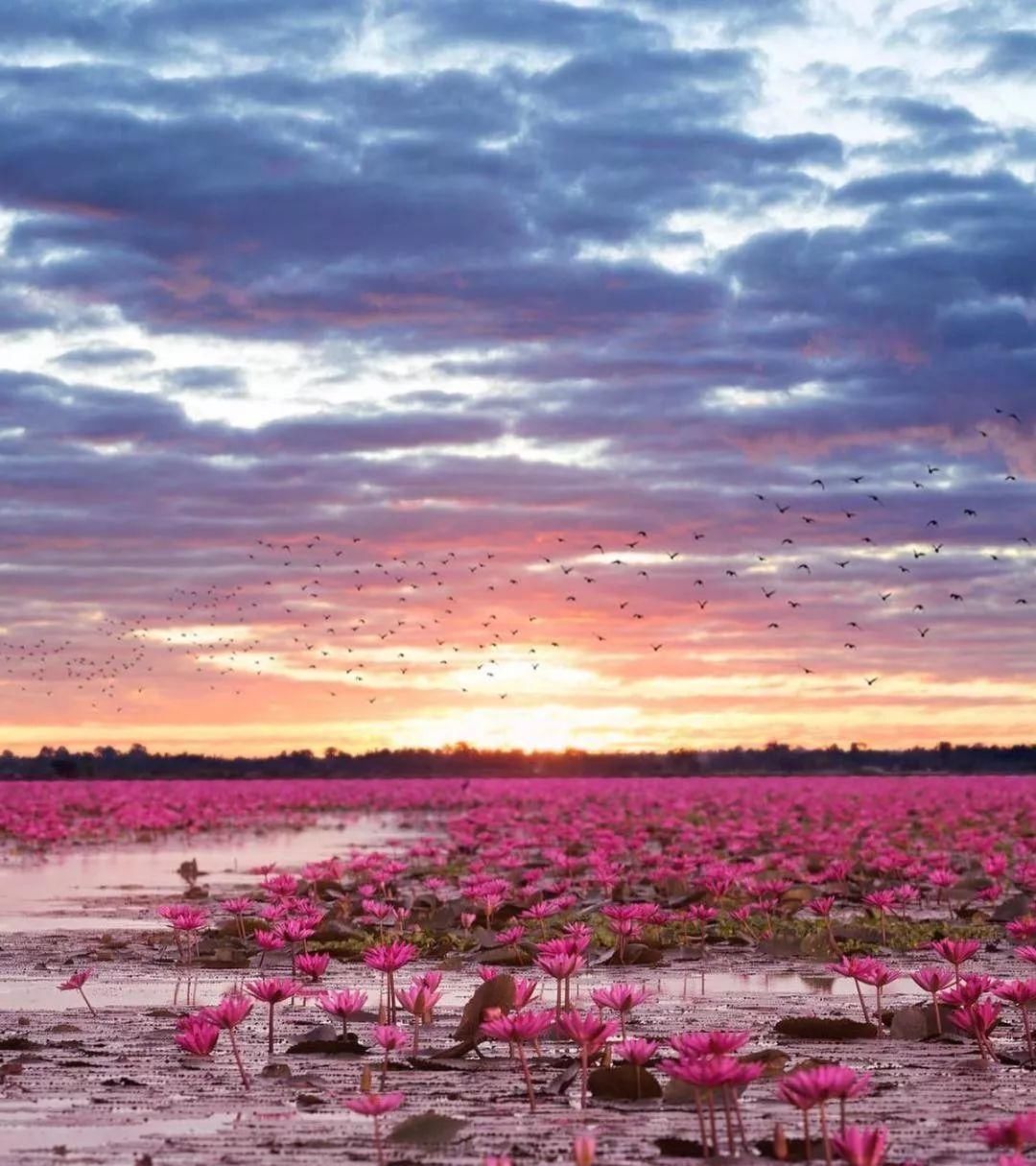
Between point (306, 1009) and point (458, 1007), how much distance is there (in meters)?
0.84

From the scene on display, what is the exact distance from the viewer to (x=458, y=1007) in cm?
797

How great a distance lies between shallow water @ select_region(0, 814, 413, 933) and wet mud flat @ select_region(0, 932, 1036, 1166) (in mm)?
5455

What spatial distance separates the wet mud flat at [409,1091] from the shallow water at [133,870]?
215 inches

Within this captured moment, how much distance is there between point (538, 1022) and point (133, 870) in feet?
54.5

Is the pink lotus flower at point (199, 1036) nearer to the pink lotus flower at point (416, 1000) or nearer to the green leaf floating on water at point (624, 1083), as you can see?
the pink lotus flower at point (416, 1000)

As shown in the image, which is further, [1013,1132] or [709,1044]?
[709,1044]

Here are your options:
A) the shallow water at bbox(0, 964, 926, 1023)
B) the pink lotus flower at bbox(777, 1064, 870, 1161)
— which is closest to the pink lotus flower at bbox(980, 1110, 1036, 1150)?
the pink lotus flower at bbox(777, 1064, 870, 1161)

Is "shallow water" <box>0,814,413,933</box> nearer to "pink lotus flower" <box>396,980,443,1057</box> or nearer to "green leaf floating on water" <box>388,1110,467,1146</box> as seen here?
"pink lotus flower" <box>396,980,443,1057</box>

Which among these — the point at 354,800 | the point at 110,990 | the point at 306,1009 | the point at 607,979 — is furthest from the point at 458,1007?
the point at 354,800

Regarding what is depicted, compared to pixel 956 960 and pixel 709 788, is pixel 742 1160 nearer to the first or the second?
pixel 956 960

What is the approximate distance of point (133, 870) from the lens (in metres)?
20.7

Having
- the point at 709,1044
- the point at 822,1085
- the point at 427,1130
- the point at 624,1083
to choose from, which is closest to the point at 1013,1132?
the point at 822,1085

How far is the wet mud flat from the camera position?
15.7 ft

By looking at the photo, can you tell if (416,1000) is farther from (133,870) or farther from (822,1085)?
(133,870)
